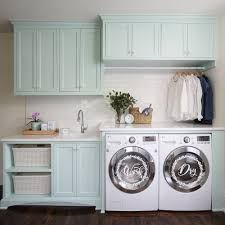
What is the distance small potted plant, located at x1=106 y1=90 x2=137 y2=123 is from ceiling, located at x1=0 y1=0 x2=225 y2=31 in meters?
1.06

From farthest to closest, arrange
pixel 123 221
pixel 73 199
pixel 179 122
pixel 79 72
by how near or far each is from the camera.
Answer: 1. pixel 179 122
2. pixel 79 72
3. pixel 73 199
4. pixel 123 221

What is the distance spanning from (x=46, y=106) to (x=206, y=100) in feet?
7.33

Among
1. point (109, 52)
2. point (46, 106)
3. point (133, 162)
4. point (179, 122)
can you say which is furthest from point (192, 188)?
point (46, 106)

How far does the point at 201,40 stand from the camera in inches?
116

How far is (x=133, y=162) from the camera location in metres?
2.72

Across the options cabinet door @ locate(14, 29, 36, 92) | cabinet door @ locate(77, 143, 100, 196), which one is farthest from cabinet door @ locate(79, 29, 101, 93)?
cabinet door @ locate(77, 143, 100, 196)

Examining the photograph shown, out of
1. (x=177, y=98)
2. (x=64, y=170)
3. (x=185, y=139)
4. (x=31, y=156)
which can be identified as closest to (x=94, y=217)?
(x=64, y=170)

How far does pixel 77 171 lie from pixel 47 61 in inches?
58.2

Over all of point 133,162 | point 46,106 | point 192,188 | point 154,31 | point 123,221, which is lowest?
point 123,221

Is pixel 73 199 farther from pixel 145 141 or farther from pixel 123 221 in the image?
pixel 145 141

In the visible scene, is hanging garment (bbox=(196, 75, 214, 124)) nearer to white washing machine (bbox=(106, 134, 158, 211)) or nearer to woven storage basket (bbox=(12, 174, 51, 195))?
white washing machine (bbox=(106, 134, 158, 211))

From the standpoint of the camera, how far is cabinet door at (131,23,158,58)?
2.95 meters

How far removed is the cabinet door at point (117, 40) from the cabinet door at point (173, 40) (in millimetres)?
439

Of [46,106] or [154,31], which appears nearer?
[154,31]
